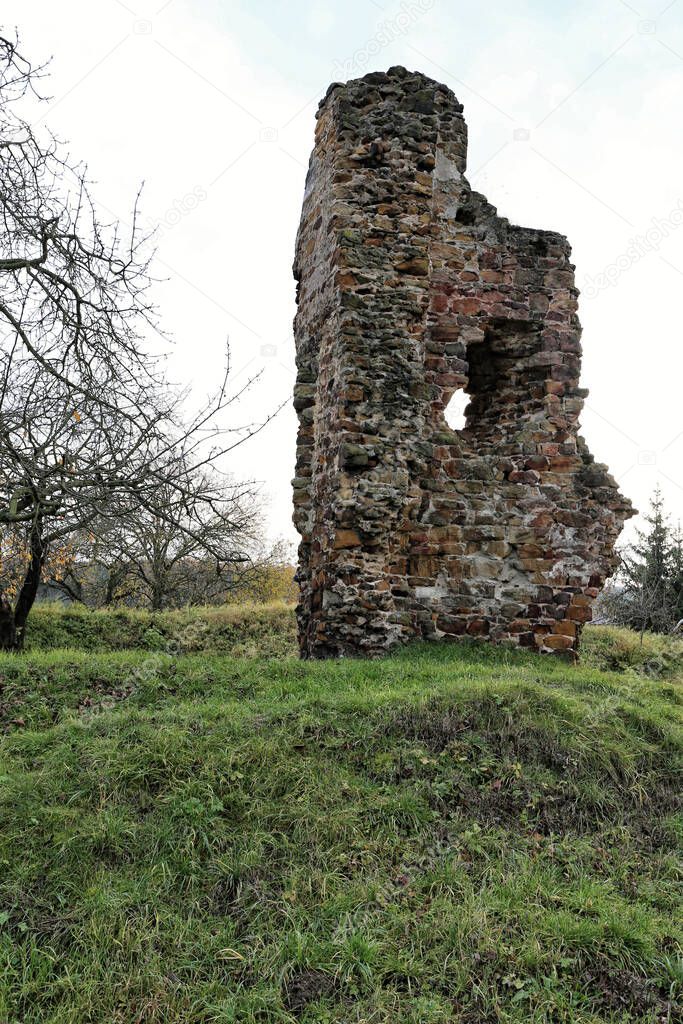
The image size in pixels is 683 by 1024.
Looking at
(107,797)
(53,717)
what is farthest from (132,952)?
(53,717)

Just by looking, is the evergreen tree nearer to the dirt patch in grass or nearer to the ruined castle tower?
the ruined castle tower

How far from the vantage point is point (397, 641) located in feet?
25.6

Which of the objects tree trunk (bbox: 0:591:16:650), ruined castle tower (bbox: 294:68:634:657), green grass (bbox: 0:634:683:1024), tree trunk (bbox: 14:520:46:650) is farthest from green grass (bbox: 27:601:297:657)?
green grass (bbox: 0:634:683:1024)

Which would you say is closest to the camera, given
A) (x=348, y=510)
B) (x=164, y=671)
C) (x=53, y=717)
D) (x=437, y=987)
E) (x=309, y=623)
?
(x=437, y=987)

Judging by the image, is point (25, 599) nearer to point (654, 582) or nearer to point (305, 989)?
point (305, 989)

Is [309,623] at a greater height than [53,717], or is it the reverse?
[309,623]

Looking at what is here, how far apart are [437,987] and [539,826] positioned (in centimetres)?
149

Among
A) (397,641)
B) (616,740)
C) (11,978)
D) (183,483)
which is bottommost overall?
(11,978)

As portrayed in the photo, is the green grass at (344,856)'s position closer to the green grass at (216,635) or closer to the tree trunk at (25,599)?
the tree trunk at (25,599)

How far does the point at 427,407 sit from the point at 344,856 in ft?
17.6

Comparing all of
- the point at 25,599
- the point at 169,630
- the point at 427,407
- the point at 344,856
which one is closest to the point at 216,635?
the point at 169,630

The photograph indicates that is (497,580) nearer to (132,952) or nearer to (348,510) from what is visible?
(348,510)

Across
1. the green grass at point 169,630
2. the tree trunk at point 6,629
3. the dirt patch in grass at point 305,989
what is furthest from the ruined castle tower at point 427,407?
the dirt patch in grass at point 305,989

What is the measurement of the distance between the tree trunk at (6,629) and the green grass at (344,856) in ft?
11.9
